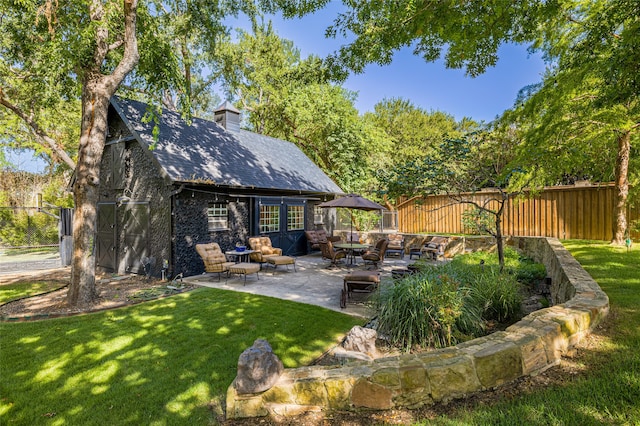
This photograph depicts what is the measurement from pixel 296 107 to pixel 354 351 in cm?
1705

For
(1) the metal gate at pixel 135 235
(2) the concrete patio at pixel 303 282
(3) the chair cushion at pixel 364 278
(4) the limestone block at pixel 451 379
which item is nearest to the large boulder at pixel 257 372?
(4) the limestone block at pixel 451 379

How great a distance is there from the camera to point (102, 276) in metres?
9.48

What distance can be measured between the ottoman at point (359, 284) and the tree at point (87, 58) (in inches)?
206

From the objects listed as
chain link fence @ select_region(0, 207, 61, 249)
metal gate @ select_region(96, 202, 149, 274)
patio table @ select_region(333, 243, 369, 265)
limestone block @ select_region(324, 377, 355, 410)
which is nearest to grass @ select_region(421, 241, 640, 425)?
limestone block @ select_region(324, 377, 355, 410)

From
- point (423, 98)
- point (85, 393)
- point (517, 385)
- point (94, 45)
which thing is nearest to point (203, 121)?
point (94, 45)

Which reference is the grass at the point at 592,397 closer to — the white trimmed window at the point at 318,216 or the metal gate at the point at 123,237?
the metal gate at the point at 123,237

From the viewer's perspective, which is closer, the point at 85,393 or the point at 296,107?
the point at 85,393

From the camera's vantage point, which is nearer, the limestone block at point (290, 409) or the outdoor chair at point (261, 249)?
A: the limestone block at point (290, 409)

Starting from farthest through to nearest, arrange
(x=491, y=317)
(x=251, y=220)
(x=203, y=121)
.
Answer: (x=203, y=121), (x=251, y=220), (x=491, y=317)

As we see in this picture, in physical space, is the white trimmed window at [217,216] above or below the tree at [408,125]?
below

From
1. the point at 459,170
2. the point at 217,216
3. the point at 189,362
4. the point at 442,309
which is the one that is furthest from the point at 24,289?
the point at 459,170

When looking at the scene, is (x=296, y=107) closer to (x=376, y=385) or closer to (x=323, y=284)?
(x=323, y=284)

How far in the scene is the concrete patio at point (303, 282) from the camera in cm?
646

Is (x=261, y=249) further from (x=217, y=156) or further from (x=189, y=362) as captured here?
(x=189, y=362)
